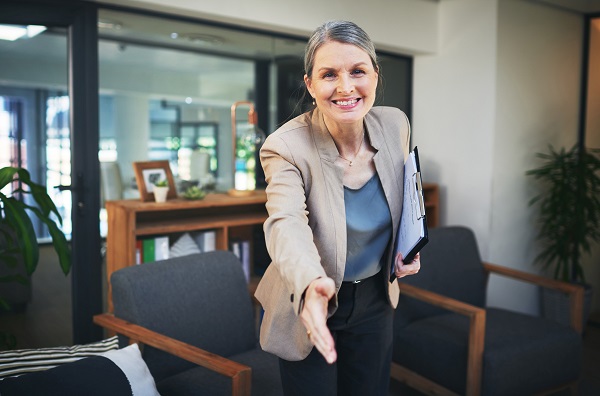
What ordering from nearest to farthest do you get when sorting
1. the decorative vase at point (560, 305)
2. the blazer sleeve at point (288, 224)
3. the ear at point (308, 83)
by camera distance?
the blazer sleeve at point (288, 224) < the ear at point (308, 83) < the decorative vase at point (560, 305)

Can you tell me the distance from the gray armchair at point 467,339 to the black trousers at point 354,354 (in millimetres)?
1379

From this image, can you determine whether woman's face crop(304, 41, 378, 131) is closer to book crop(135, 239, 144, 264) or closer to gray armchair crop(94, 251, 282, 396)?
gray armchair crop(94, 251, 282, 396)

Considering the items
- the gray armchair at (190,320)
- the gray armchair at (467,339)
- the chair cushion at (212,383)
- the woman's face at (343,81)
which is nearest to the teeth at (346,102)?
the woman's face at (343,81)

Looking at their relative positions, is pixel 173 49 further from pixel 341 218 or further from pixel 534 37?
pixel 341 218

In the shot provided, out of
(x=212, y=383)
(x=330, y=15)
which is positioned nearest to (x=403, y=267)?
(x=212, y=383)

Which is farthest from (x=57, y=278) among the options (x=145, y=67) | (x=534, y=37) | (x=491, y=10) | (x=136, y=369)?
(x=534, y=37)

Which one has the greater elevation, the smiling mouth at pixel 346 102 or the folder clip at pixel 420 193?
the smiling mouth at pixel 346 102

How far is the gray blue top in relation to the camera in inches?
58.7

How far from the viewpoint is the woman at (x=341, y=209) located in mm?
1382

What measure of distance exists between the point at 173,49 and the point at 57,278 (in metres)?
2.43

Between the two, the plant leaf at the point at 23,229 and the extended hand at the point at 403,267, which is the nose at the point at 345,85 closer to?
the extended hand at the point at 403,267

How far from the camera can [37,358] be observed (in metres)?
2.17

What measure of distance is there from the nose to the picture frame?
2.28m

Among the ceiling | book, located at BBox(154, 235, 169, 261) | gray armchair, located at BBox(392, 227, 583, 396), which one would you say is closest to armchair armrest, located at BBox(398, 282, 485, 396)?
gray armchair, located at BBox(392, 227, 583, 396)
